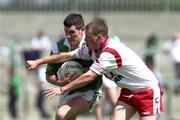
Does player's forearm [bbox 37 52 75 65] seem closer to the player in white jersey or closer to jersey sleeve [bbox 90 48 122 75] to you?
the player in white jersey

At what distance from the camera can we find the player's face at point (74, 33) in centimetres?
1155

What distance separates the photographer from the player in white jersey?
11.0 meters

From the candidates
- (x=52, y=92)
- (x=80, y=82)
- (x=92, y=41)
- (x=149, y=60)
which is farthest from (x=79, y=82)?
(x=149, y=60)

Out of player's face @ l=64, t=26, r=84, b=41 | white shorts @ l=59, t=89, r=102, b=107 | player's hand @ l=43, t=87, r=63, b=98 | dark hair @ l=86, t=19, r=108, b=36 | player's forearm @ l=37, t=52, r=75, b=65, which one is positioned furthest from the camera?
white shorts @ l=59, t=89, r=102, b=107

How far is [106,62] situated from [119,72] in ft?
1.03

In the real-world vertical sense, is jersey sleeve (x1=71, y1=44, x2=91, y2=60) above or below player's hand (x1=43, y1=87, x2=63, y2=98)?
above

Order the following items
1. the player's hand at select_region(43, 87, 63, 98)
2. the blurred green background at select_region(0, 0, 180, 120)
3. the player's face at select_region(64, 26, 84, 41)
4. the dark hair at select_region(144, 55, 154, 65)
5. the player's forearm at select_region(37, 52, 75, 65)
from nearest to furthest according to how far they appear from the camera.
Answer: the player's hand at select_region(43, 87, 63, 98), the player's face at select_region(64, 26, 84, 41), the player's forearm at select_region(37, 52, 75, 65), the dark hair at select_region(144, 55, 154, 65), the blurred green background at select_region(0, 0, 180, 120)

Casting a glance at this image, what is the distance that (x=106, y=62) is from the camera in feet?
36.2

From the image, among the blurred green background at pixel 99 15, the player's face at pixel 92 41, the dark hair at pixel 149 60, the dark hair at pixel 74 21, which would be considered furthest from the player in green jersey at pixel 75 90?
the blurred green background at pixel 99 15

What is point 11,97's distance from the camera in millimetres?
21328

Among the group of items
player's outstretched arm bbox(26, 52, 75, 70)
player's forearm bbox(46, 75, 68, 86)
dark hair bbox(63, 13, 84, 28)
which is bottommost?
player's forearm bbox(46, 75, 68, 86)

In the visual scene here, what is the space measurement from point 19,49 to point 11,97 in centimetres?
317

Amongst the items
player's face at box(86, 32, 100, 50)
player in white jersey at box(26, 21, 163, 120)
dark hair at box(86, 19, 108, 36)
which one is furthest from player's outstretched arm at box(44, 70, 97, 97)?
dark hair at box(86, 19, 108, 36)

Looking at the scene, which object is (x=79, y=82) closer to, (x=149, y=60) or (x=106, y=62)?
(x=106, y=62)
